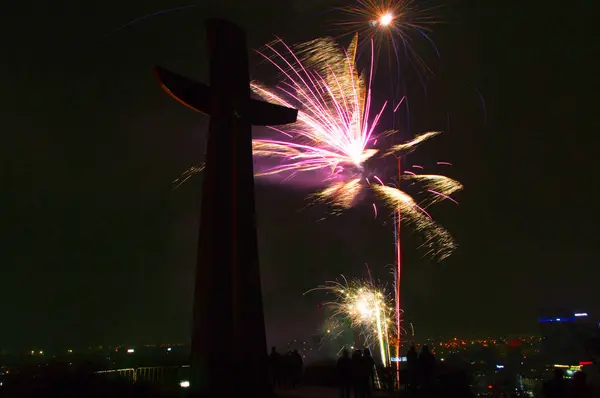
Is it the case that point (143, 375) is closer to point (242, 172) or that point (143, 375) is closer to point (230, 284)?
point (230, 284)

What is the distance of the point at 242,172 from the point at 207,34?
4.21m

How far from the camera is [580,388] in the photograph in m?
7.21

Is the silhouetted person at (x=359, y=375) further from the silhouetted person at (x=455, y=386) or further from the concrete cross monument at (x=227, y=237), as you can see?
the concrete cross monument at (x=227, y=237)

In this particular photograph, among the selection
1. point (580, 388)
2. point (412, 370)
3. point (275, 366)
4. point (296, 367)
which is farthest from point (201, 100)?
point (580, 388)

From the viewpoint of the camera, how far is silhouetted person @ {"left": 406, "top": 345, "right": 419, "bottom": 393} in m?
11.0

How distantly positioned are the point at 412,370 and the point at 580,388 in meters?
4.34

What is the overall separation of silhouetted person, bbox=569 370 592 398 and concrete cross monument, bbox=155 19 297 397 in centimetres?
697

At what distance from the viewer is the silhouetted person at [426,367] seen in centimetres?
1057

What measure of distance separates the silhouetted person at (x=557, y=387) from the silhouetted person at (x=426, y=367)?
315 cm

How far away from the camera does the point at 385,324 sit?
68.6 feet

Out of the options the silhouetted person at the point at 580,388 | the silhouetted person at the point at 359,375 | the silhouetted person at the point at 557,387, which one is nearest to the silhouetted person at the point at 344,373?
the silhouetted person at the point at 359,375

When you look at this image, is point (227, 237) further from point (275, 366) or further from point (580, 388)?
point (580, 388)

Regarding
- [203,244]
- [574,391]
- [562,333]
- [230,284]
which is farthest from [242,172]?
[562,333]

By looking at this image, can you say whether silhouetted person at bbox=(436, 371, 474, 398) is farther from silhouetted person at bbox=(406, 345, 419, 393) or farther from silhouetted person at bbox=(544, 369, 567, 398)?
silhouetted person at bbox=(544, 369, 567, 398)
